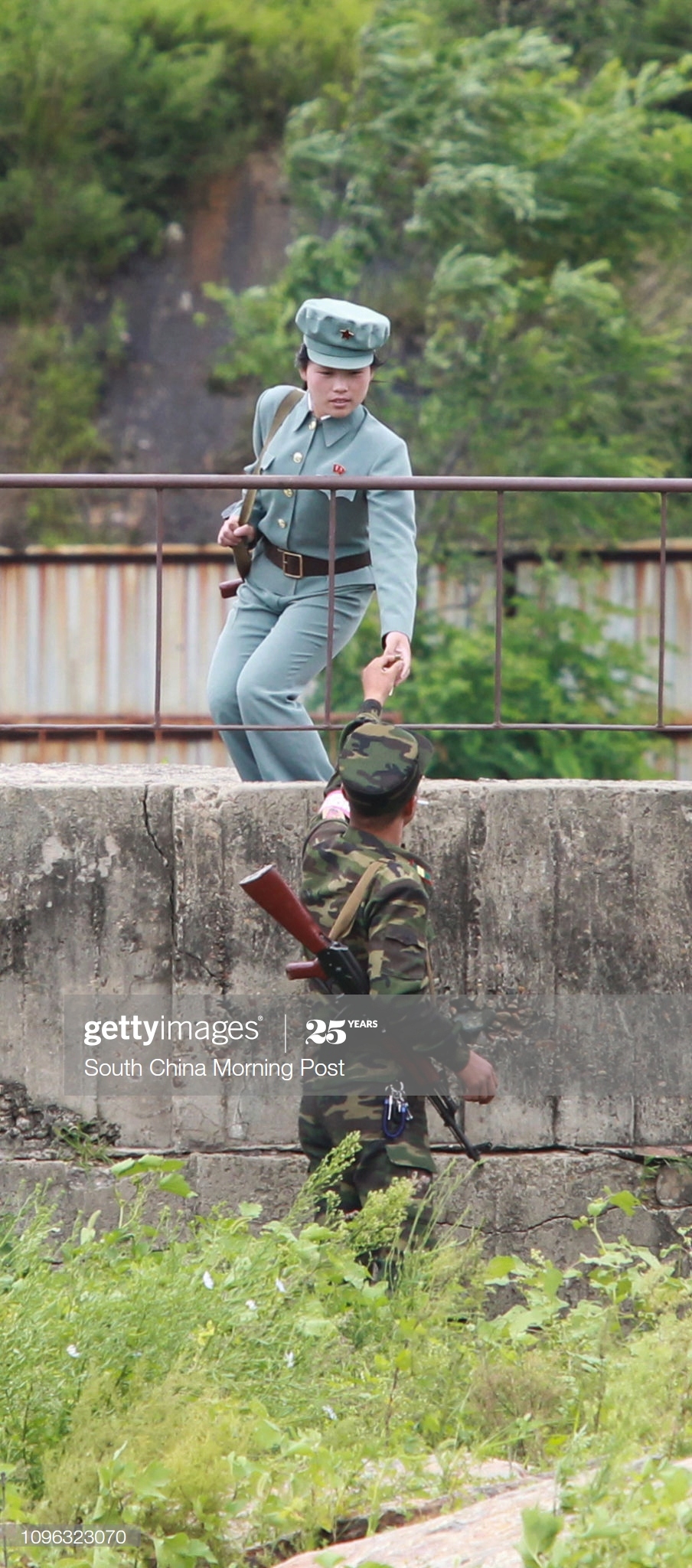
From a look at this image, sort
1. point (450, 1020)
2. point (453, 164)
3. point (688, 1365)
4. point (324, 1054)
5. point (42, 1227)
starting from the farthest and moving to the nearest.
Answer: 1. point (453, 164)
2. point (324, 1054)
3. point (450, 1020)
4. point (42, 1227)
5. point (688, 1365)

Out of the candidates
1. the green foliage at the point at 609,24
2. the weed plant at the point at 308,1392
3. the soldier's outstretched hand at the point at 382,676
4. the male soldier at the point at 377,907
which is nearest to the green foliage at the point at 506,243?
the green foliage at the point at 609,24

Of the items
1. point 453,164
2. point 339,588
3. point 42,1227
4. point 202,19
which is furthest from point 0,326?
point 42,1227

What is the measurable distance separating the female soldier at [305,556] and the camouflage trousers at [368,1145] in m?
1.01

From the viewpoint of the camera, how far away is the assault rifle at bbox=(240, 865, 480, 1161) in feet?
12.0

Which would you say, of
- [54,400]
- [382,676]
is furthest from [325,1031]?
[54,400]

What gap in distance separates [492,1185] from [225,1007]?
2.79 ft

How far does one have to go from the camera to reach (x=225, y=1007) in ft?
14.6

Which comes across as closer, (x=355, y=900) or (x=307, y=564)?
(x=355, y=900)

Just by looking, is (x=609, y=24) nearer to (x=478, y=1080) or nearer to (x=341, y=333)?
(x=341, y=333)

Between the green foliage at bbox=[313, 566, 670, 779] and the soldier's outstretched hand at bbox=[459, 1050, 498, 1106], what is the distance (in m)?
8.00

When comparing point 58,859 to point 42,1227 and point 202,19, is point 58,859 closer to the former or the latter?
point 42,1227

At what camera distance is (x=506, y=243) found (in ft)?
46.1

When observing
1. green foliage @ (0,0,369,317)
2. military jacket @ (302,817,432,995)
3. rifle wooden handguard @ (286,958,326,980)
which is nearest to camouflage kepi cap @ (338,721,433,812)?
military jacket @ (302,817,432,995)

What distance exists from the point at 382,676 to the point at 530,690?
27.3ft
